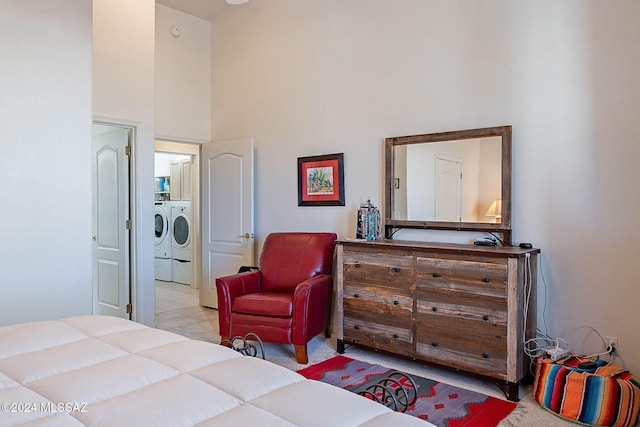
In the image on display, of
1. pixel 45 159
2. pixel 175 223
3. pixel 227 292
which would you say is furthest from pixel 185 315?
pixel 175 223

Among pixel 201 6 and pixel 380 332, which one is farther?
pixel 201 6

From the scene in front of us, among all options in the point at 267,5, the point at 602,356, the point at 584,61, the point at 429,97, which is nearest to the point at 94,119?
the point at 267,5

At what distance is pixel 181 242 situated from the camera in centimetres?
716

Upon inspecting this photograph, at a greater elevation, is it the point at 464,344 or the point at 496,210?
the point at 496,210

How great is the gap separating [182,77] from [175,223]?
2843mm

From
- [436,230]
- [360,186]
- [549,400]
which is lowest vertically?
[549,400]

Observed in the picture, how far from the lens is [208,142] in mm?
5375

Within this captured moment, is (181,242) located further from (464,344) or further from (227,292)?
(464,344)

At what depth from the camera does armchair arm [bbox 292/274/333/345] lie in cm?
339

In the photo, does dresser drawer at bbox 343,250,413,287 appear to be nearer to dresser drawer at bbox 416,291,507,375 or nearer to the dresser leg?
dresser drawer at bbox 416,291,507,375

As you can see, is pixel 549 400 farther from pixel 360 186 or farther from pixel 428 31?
pixel 428 31

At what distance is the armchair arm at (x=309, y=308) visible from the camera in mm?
3387

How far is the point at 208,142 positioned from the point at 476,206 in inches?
131

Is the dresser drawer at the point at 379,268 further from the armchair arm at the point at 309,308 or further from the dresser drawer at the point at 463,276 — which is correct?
the armchair arm at the point at 309,308
